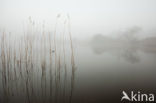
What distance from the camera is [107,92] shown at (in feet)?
5.74

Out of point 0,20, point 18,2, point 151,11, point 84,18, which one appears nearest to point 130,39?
point 151,11

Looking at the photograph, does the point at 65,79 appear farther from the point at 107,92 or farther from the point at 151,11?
the point at 151,11

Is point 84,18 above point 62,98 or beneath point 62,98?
above

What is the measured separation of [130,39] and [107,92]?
24.2 feet

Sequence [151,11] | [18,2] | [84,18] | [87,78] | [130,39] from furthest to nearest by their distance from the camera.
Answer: [130,39] → [151,11] → [84,18] → [18,2] → [87,78]

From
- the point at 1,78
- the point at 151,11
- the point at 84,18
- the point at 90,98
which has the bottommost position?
the point at 90,98

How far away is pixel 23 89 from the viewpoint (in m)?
1.84

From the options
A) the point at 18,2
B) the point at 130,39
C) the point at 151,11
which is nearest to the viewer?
the point at 18,2

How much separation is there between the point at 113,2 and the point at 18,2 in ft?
14.6

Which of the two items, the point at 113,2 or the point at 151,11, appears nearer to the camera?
the point at 113,2

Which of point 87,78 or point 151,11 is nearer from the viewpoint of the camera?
point 87,78

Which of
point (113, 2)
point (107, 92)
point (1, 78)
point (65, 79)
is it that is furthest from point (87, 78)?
point (113, 2)

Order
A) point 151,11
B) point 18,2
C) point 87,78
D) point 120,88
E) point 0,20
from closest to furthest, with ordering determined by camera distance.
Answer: point 120,88
point 87,78
point 0,20
point 18,2
point 151,11

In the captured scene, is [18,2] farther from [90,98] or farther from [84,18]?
[90,98]
